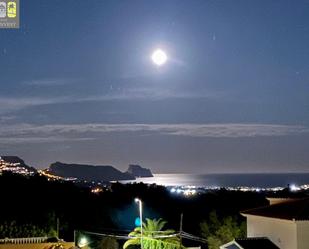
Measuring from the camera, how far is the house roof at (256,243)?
17.8 meters

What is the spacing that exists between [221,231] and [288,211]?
6906 mm

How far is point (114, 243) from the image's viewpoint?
22984mm

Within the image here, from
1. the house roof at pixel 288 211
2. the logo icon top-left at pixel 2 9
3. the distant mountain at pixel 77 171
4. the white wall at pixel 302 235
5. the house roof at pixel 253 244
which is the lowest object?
the house roof at pixel 253 244

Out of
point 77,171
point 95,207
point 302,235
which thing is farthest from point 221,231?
point 77,171

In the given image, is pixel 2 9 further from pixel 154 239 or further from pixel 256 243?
pixel 256 243

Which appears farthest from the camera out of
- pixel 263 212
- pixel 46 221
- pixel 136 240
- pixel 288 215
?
pixel 46 221

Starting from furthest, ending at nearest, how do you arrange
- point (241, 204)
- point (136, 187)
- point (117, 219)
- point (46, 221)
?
point (136, 187)
point (241, 204)
point (117, 219)
point (46, 221)

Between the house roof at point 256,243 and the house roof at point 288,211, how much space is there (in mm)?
830

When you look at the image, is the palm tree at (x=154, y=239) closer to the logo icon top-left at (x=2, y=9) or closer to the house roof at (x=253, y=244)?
the house roof at (x=253, y=244)

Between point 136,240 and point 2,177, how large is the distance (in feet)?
58.8

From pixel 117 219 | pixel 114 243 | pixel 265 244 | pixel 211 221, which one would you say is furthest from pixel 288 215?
pixel 117 219

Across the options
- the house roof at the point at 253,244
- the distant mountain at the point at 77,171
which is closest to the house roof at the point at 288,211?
the house roof at the point at 253,244

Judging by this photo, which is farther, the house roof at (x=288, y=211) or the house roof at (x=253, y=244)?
the house roof at (x=253, y=244)

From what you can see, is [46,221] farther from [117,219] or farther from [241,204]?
[241,204]
